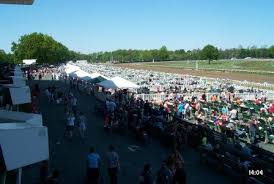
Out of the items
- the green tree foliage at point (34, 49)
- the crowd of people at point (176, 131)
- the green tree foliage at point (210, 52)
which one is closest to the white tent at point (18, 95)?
the crowd of people at point (176, 131)

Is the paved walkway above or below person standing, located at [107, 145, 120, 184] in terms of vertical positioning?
below

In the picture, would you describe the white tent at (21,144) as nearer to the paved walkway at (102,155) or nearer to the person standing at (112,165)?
the person standing at (112,165)

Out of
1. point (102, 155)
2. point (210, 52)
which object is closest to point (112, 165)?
point (102, 155)

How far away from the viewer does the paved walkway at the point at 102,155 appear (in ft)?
39.9

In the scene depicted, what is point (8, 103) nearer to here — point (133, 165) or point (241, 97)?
point (133, 165)

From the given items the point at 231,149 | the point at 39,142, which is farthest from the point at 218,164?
the point at 39,142

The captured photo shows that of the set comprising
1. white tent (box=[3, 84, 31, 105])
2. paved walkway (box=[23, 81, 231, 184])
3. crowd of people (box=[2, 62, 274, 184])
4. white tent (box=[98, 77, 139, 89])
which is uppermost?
white tent (box=[3, 84, 31, 105])

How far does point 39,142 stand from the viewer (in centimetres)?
604

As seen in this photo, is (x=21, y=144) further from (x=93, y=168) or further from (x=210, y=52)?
(x=210, y=52)

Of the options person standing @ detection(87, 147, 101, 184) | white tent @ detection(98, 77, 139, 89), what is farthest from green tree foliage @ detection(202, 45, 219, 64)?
person standing @ detection(87, 147, 101, 184)

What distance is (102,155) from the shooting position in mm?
14828

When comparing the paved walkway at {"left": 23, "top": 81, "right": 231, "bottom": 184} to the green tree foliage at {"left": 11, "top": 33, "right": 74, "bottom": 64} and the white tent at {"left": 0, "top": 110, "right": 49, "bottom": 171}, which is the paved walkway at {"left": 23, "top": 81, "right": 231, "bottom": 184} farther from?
the green tree foliage at {"left": 11, "top": 33, "right": 74, "bottom": 64}

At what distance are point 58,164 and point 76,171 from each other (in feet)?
3.23

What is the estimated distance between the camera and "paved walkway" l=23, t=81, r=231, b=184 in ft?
39.9
